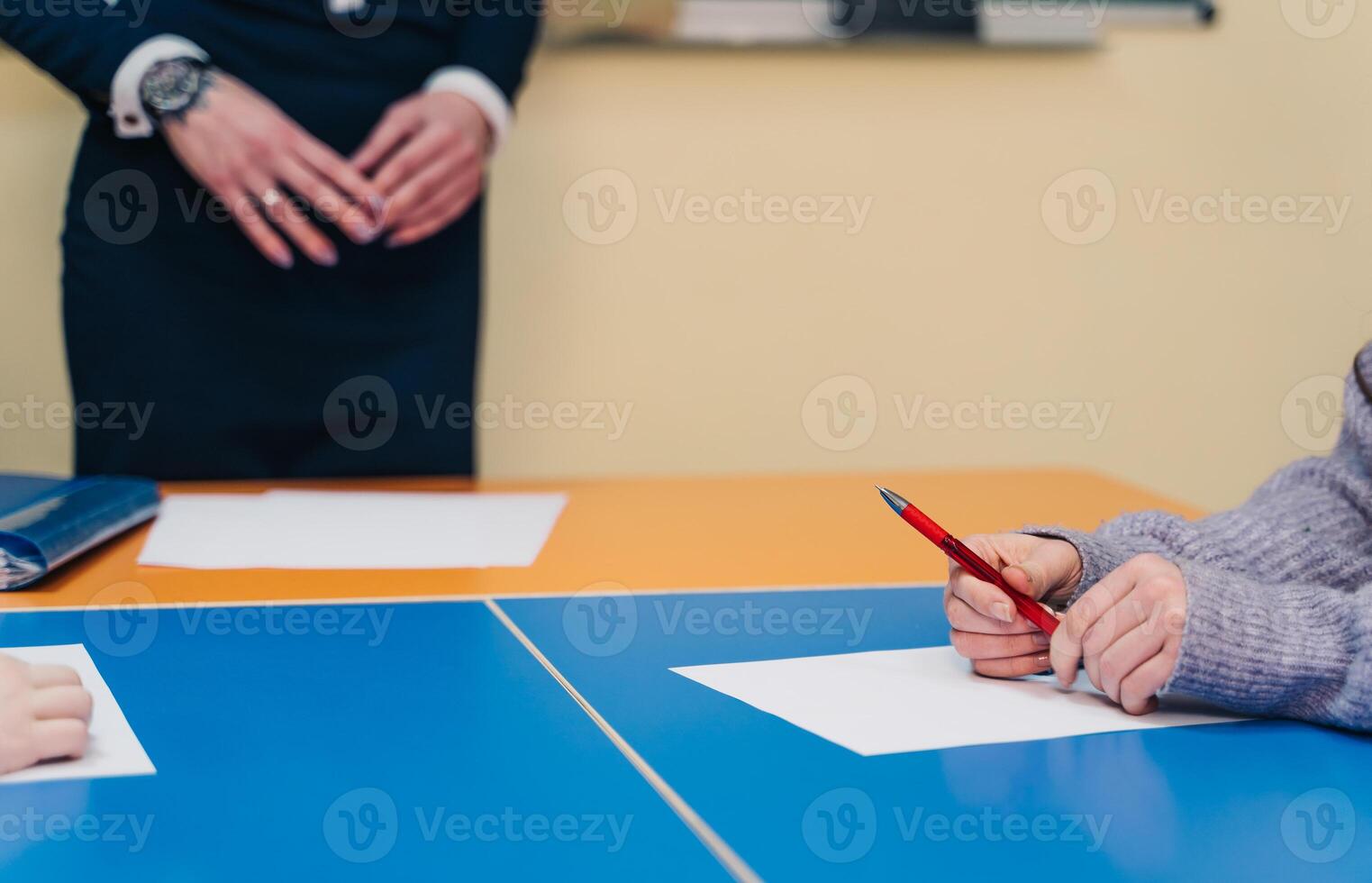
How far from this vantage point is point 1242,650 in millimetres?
807

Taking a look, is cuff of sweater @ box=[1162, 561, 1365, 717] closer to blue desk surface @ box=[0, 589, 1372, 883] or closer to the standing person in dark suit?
blue desk surface @ box=[0, 589, 1372, 883]

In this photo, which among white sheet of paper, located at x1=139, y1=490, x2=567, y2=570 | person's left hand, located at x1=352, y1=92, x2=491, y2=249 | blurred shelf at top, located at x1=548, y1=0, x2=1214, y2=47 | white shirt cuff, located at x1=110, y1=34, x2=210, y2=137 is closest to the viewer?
white sheet of paper, located at x1=139, y1=490, x2=567, y2=570

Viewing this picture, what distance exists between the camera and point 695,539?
1402 millimetres

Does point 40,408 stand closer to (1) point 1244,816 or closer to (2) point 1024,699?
(2) point 1024,699

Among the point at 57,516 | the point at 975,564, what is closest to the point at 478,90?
the point at 57,516

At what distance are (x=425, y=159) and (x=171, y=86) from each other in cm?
31

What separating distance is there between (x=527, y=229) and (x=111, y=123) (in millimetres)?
666

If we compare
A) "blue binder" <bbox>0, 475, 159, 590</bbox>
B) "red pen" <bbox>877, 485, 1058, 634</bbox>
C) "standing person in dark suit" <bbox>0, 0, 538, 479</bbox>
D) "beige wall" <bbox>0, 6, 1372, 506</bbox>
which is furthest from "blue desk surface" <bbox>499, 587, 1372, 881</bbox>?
"beige wall" <bbox>0, 6, 1372, 506</bbox>

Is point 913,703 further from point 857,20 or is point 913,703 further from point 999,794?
point 857,20

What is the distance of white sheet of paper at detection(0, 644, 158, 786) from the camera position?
2.31ft

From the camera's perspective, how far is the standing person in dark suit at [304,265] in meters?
1.75

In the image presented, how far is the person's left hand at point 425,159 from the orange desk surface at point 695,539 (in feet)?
1.15

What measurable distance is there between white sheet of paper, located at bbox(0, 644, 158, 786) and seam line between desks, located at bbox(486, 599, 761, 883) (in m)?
0.25

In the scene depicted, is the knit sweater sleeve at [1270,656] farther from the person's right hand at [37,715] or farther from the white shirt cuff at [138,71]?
the white shirt cuff at [138,71]
